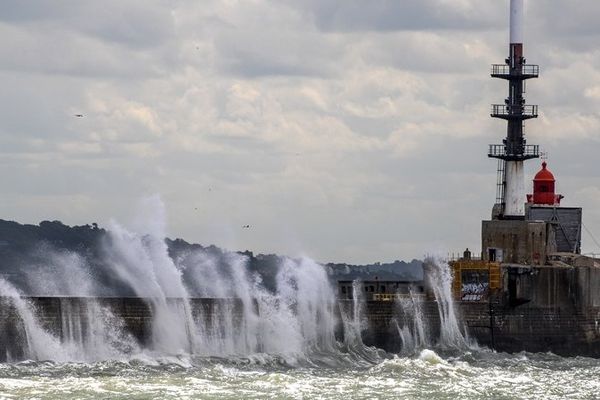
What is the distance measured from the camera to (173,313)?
88062 mm

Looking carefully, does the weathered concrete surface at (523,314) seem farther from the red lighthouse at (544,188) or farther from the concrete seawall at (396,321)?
the red lighthouse at (544,188)

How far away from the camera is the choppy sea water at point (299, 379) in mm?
72938

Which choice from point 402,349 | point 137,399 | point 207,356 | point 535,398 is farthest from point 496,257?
point 137,399

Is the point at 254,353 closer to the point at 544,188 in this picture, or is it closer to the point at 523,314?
the point at 523,314

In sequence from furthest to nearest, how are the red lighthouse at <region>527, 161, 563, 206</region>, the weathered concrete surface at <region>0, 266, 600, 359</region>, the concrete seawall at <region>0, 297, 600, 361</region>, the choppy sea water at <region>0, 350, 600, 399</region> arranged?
the red lighthouse at <region>527, 161, 563, 206</region>
the weathered concrete surface at <region>0, 266, 600, 359</region>
the concrete seawall at <region>0, 297, 600, 361</region>
the choppy sea water at <region>0, 350, 600, 399</region>

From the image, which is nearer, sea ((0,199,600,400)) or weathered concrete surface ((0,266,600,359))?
sea ((0,199,600,400))

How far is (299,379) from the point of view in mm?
79125

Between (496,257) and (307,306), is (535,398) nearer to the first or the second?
(307,306)

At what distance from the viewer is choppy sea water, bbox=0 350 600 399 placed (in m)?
72.9

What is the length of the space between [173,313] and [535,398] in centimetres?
1985

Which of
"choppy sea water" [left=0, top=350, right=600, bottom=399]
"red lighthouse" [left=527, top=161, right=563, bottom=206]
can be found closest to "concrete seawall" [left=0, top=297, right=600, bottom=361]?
"choppy sea water" [left=0, top=350, right=600, bottom=399]

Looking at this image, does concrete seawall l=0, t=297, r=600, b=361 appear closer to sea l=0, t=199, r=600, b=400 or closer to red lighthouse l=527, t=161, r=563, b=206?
sea l=0, t=199, r=600, b=400

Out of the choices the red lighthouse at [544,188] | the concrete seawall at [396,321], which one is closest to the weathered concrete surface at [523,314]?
the concrete seawall at [396,321]

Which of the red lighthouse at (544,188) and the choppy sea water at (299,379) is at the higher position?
the red lighthouse at (544,188)
